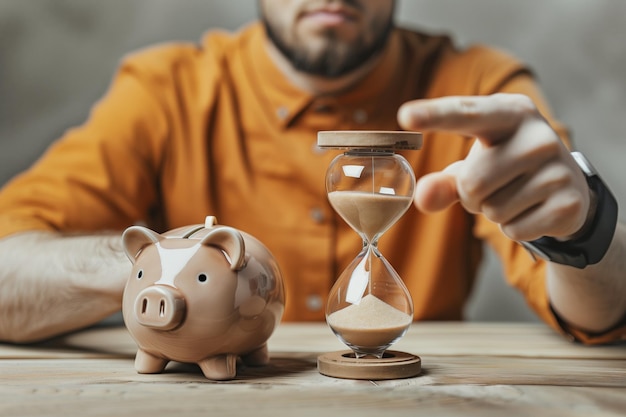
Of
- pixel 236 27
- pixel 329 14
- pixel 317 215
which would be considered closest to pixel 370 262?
pixel 317 215

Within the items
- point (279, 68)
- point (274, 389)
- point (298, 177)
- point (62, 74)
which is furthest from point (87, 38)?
point (274, 389)

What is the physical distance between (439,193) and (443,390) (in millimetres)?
196

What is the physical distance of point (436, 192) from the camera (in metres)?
0.81

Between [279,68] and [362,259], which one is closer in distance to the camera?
[362,259]

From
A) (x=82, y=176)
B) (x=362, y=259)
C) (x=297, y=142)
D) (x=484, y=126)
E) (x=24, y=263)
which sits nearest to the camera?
(x=484, y=126)

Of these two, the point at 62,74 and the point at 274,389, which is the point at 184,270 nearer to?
the point at 274,389

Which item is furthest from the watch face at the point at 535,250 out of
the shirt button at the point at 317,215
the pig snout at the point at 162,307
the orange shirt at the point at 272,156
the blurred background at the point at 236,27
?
the blurred background at the point at 236,27

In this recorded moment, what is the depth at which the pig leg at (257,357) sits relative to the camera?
3.02 ft

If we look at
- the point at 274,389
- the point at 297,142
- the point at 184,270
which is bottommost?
the point at 274,389

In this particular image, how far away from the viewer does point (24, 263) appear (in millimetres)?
1126

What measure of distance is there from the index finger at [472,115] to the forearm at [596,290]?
36cm

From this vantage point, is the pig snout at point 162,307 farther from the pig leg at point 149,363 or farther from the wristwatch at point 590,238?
the wristwatch at point 590,238

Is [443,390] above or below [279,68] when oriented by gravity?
below

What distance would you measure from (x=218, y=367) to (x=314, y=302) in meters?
0.80
